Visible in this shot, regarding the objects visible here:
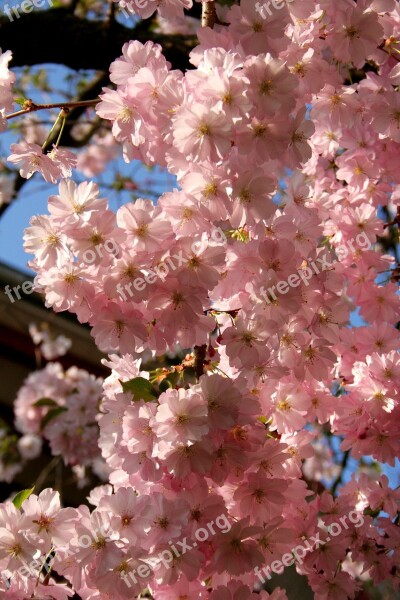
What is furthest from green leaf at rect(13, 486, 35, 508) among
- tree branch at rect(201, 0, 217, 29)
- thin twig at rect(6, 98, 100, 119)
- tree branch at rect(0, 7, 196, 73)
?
tree branch at rect(0, 7, 196, 73)

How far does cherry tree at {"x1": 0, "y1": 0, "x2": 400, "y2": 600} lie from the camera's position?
145 centimetres

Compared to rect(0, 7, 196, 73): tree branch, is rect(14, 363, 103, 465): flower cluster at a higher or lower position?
lower

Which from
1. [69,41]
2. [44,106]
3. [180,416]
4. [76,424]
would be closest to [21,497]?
[180,416]

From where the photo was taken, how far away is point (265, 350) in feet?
5.09

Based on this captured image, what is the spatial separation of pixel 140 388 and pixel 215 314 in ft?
0.82

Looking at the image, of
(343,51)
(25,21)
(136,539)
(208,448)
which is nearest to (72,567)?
(136,539)

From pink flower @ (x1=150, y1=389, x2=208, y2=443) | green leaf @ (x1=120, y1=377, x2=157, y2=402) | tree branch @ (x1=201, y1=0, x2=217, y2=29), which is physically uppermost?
tree branch @ (x1=201, y1=0, x2=217, y2=29)

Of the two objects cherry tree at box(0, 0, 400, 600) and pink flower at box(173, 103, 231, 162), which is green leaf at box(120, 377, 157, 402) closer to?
cherry tree at box(0, 0, 400, 600)

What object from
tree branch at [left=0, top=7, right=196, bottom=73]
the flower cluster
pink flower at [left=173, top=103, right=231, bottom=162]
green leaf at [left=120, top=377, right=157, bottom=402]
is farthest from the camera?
the flower cluster

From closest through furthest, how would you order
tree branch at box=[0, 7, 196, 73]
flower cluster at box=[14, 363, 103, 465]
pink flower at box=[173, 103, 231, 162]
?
1. pink flower at box=[173, 103, 231, 162]
2. tree branch at box=[0, 7, 196, 73]
3. flower cluster at box=[14, 363, 103, 465]

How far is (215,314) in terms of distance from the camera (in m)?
1.72

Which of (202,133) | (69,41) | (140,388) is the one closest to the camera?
(202,133)

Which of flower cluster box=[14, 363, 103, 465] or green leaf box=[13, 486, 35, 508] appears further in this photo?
flower cluster box=[14, 363, 103, 465]

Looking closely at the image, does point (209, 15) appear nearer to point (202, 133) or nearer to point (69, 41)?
point (202, 133)
